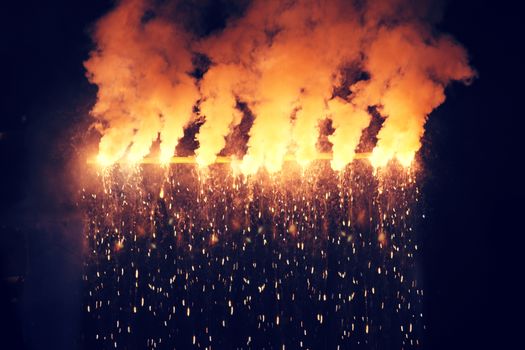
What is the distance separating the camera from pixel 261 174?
16.3ft

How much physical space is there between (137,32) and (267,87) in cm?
137

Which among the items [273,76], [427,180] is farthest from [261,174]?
[427,180]

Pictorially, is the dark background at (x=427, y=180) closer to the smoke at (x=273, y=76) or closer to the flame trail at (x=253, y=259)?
the flame trail at (x=253, y=259)

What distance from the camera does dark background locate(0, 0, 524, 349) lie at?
4.52 m

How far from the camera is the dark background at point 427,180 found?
4516 millimetres

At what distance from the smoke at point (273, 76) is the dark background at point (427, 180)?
16.1 inches

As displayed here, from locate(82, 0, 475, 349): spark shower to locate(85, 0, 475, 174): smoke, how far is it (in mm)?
14

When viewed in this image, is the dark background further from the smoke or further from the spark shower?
the smoke

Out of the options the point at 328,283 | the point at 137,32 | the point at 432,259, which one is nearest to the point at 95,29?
the point at 137,32

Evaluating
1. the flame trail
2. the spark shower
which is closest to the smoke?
the spark shower

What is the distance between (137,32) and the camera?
14.8 feet

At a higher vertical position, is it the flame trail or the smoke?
the smoke

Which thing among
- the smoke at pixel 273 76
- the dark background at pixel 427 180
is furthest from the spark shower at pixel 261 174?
the dark background at pixel 427 180

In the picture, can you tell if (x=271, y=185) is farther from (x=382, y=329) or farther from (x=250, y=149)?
(x=382, y=329)
